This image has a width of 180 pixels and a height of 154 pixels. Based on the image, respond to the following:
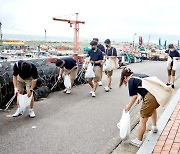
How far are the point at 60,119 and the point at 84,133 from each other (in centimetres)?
105

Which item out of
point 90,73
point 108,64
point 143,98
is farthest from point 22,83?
point 108,64

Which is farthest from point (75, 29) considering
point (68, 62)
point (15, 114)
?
point (15, 114)

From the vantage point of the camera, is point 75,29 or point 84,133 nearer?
point 84,133

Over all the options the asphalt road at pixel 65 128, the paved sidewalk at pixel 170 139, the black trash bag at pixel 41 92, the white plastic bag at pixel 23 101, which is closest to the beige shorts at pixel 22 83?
the white plastic bag at pixel 23 101

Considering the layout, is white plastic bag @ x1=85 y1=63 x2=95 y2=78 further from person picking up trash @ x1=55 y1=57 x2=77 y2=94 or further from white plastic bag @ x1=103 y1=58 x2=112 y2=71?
white plastic bag @ x1=103 y1=58 x2=112 y2=71

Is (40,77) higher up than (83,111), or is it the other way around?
(40,77)

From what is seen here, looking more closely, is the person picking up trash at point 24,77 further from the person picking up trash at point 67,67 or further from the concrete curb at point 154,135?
the concrete curb at point 154,135

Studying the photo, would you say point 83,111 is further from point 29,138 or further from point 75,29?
point 75,29

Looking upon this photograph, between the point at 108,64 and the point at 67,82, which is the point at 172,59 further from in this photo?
the point at 67,82

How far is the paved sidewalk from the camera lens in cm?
463

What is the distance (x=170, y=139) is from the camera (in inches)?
201

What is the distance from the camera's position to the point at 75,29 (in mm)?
48438

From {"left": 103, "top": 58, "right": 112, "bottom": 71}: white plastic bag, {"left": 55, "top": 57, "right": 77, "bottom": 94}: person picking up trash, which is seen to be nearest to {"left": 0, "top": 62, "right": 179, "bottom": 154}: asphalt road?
{"left": 55, "top": 57, "right": 77, "bottom": 94}: person picking up trash

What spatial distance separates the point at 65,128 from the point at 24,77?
1.60 meters
